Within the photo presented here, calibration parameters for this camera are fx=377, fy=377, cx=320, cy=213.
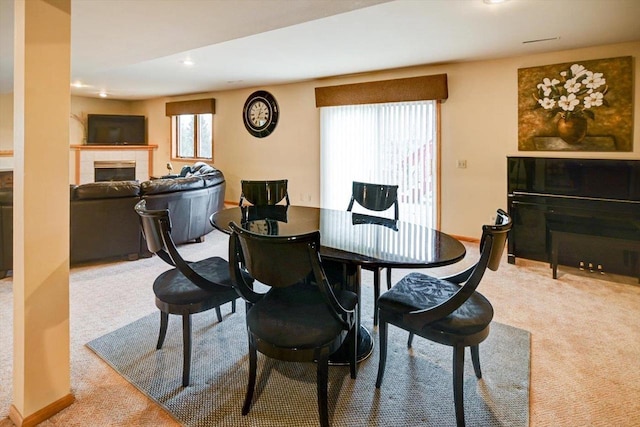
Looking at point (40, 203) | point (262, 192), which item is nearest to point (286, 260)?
point (40, 203)

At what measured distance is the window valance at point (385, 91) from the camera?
4.70m

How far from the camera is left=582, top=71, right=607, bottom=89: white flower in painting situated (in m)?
3.78

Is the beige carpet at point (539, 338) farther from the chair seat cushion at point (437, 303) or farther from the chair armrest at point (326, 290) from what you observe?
the chair armrest at point (326, 290)

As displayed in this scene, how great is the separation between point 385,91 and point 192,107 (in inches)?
174

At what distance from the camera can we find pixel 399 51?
4164 mm

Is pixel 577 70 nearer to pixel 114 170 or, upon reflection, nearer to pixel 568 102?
pixel 568 102

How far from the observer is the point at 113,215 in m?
3.85

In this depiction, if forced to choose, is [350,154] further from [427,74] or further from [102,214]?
[102,214]

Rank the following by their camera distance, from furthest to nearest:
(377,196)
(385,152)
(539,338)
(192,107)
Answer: (192,107) → (385,152) → (377,196) → (539,338)

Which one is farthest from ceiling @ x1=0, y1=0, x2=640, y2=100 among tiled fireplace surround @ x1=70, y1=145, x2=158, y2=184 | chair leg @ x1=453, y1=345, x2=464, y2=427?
tiled fireplace surround @ x1=70, y1=145, x2=158, y2=184

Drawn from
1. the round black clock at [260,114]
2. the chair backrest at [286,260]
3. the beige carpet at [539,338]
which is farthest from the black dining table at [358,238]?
the round black clock at [260,114]

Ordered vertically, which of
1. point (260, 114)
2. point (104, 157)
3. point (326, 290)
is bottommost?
point (326, 290)

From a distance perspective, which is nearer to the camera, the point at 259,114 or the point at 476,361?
the point at 476,361

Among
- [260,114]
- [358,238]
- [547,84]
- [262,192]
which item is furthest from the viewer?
[260,114]
